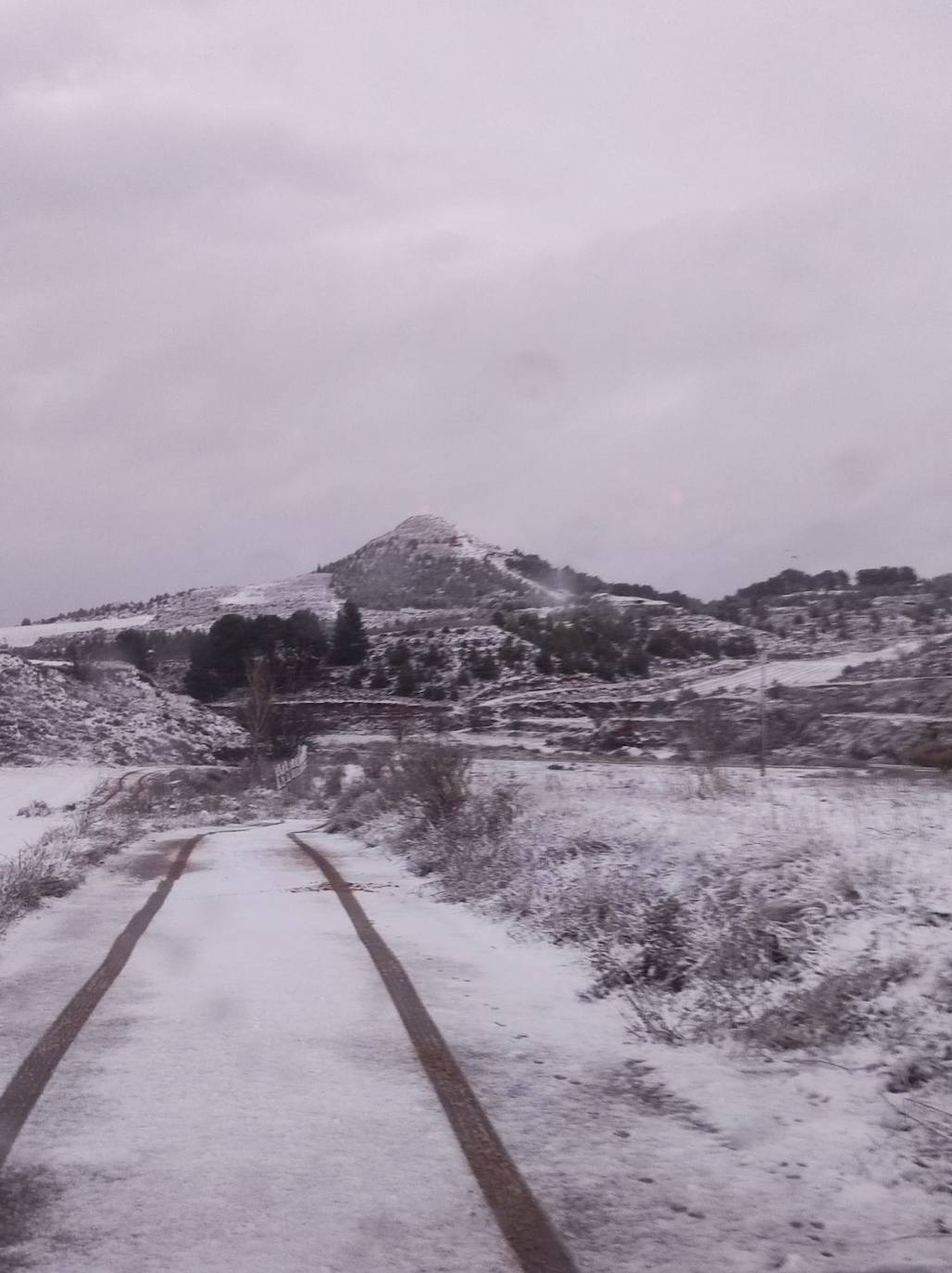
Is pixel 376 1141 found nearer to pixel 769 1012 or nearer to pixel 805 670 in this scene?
pixel 769 1012

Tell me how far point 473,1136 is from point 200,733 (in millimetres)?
60377

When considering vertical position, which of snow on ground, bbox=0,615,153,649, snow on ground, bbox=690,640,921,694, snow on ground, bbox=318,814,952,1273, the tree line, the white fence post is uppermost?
snow on ground, bbox=0,615,153,649

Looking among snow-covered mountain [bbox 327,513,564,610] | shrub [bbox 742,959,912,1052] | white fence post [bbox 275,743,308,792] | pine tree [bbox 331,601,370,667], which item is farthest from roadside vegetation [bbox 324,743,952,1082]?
snow-covered mountain [bbox 327,513,564,610]

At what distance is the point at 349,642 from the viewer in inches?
2142

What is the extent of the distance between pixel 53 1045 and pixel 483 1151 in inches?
114

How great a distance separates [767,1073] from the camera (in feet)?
19.4

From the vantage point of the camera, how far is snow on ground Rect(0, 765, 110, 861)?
75.1 feet

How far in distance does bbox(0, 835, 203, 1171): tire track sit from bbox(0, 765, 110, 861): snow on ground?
6754 mm

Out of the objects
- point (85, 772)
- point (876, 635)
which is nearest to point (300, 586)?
point (85, 772)

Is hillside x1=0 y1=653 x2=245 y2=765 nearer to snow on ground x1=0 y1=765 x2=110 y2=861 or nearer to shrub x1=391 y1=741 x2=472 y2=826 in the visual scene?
snow on ground x1=0 y1=765 x2=110 y2=861

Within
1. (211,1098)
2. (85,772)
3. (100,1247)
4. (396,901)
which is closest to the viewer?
(100,1247)

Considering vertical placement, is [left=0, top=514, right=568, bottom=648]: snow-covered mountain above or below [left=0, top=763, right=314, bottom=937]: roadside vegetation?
above

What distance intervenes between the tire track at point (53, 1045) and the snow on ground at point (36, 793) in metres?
6.75

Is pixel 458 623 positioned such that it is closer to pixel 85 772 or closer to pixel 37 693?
pixel 85 772
